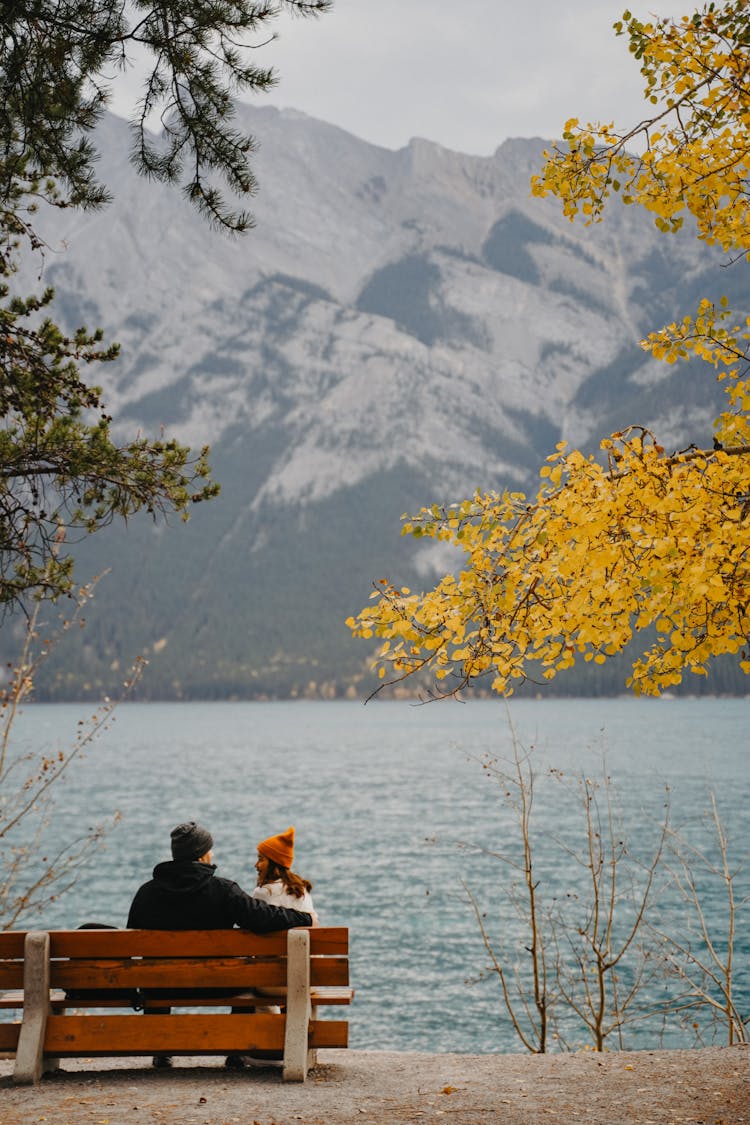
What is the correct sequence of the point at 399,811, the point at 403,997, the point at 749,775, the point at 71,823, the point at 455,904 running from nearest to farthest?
1. the point at 403,997
2. the point at 455,904
3. the point at 71,823
4. the point at 399,811
5. the point at 749,775

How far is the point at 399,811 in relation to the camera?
57.8m

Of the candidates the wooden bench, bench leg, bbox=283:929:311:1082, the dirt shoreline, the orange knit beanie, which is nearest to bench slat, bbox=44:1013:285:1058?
the wooden bench

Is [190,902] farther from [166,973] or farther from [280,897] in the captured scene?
[280,897]

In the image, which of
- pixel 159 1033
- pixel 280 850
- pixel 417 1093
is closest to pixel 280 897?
pixel 280 850

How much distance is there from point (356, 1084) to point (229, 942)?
4.10 feet

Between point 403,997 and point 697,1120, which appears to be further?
point 403,997

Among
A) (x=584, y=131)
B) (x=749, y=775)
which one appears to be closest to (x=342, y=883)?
(x=584, y=131)

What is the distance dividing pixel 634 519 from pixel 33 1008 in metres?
4.43

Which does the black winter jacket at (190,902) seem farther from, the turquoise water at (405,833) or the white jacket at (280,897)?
the turquoise water at (405,833)

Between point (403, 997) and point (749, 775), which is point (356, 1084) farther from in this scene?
point (749, 775)

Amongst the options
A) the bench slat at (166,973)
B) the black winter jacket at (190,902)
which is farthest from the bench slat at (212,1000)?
the black winter jacket at (190,902)

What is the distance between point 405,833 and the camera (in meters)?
48.4

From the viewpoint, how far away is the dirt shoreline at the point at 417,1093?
579 centimetres

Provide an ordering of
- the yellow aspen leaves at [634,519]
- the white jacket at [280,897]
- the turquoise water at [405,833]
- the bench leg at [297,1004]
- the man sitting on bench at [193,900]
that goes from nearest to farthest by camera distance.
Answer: the yellow aspen leaves at [634,519] → the bench leg at [297,1004] → the man sitting on bench at [193,900] → the white jacket at [280,897] → the turquoise water at [405,833]
